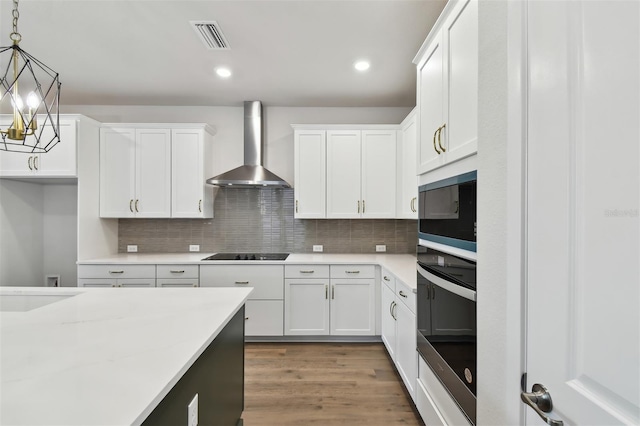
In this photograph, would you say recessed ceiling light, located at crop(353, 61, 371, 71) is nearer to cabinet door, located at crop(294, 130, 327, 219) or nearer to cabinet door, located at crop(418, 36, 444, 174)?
cabinet door, located at crop(294, 130, 327, 219)

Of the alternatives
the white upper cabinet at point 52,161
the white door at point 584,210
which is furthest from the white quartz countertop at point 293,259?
the white door at point 584,210

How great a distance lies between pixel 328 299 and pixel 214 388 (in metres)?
1.97

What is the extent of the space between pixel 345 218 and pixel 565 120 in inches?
113

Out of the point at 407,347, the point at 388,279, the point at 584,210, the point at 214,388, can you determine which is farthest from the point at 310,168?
the point at 584,210

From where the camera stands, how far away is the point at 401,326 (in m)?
2.23

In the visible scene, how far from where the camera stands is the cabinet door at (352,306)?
3154 millimetres

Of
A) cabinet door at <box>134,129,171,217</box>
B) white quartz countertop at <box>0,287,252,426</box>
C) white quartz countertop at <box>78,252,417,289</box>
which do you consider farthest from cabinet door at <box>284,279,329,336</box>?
cabinet door at <box>134,129,171,217</box>

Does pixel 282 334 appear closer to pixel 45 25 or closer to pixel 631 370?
pixel 631 370

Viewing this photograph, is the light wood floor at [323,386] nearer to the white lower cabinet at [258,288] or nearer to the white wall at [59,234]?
the white lower cabinet at [258,288]

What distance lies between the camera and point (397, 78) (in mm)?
2965

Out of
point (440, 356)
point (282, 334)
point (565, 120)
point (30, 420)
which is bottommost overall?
point (282, 334)

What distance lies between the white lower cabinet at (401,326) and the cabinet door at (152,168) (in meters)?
2.61

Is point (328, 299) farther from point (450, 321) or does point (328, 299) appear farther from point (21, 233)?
point (21, 233)

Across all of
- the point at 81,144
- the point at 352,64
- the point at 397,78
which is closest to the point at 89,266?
the point at 81,144
